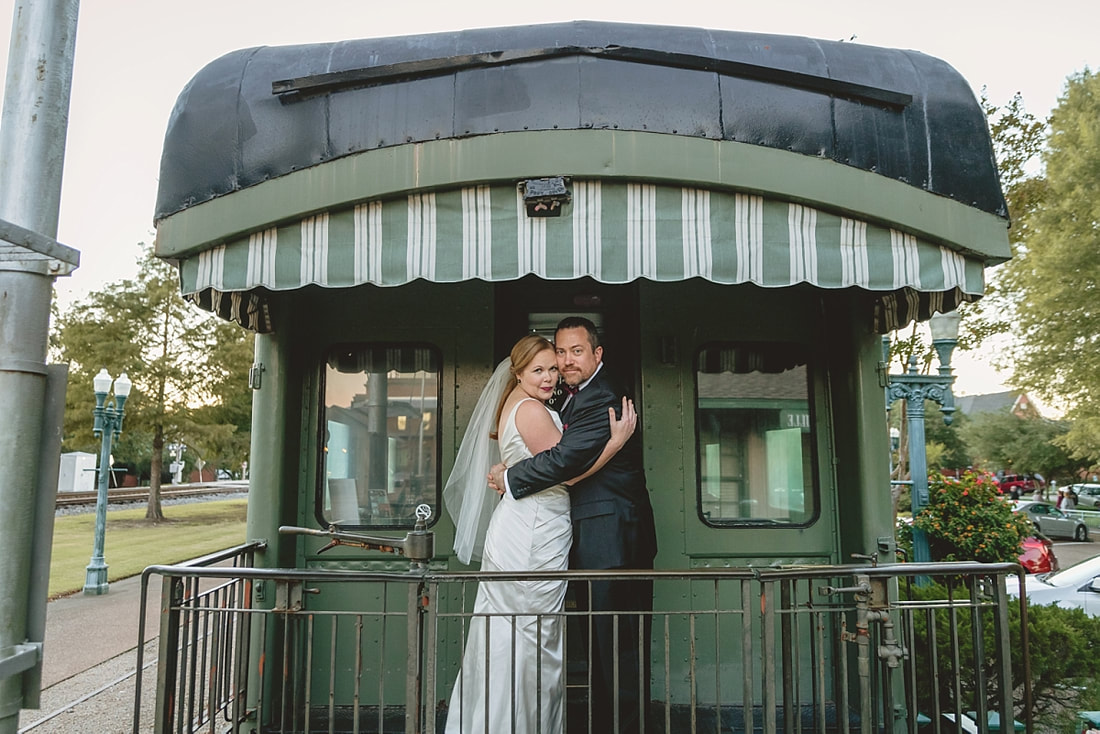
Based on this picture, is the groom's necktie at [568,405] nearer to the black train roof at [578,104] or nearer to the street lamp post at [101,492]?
the black train roof at [578,104]

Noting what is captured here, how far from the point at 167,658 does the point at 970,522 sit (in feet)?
34.3

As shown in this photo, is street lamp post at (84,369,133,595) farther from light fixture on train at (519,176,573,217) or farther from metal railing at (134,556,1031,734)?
light fixture on train at (519,176,573,217)

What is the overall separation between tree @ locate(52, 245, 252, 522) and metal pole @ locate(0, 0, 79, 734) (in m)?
23.5

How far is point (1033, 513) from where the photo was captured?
28203 mm

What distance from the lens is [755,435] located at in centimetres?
502

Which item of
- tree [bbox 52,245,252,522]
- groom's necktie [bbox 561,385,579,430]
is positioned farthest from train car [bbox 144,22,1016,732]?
tree [bbox 52,245,252,522]

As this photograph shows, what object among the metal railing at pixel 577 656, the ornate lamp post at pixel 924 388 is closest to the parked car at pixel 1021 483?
the ornate lamp post at pixel 924 388

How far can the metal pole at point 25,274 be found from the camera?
226cm

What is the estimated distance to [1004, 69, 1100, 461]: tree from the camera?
24266 mm

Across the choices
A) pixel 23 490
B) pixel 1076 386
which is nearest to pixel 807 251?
pixel 23 490

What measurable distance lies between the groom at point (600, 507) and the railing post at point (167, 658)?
1.68 m

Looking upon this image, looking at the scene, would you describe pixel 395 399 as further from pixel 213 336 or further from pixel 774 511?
pixel 213 336

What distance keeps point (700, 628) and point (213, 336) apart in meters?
23.9

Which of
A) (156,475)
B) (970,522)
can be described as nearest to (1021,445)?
(970,522)
